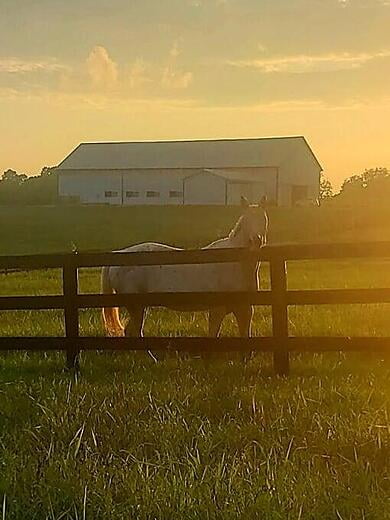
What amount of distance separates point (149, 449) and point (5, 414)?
5.17 feet

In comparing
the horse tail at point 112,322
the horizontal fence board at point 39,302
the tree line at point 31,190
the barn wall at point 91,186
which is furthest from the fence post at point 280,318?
the barn wall at point 91,186

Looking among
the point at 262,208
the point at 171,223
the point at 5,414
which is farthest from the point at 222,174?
the point at 5,414

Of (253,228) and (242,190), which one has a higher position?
(242,190)

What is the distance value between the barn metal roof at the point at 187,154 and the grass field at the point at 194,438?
2487 inches

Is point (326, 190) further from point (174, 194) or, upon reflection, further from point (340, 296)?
point (340, 296)

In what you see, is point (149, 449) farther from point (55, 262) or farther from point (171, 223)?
point (171, 223)

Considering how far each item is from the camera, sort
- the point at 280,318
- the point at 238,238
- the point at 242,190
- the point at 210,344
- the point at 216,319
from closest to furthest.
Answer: the point at 280,318, the point at 210,344, the point at 216,319, the point at 238,238, the point at 242,190

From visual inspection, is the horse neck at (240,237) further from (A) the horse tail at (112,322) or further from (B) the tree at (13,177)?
(B) the tree at (13,177)

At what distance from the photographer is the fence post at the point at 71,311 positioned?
26.6 ft

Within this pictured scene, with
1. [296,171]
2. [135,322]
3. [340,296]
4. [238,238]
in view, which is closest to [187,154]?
[296,171]

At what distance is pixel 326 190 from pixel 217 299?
85136 mm

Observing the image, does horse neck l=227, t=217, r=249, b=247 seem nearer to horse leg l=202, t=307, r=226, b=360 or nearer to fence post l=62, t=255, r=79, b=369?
horse leg l=202, t=307, r=226, b=360

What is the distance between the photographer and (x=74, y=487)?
14.6ft

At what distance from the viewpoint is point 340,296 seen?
7.47m
